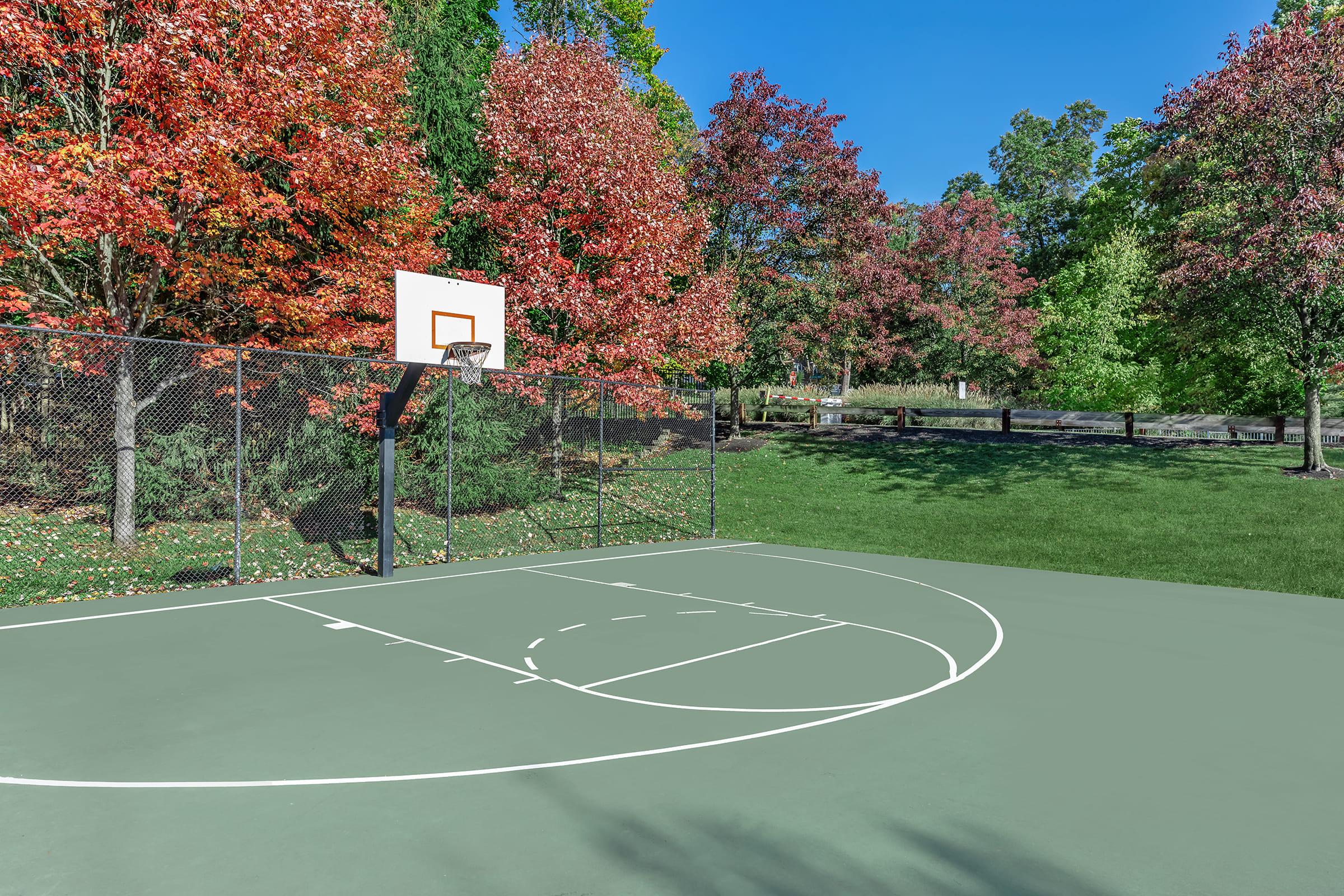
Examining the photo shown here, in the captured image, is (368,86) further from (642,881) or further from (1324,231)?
(1324,231)

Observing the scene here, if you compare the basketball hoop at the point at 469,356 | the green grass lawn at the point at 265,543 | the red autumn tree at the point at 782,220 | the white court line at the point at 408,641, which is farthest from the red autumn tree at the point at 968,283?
the white court line at the point at 408,641

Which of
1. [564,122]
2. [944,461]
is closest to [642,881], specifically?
[564,122]

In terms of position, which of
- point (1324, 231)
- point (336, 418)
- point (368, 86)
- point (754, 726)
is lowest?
point (754, 726)

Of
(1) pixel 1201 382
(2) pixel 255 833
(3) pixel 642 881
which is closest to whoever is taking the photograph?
(3) pixel 642 881

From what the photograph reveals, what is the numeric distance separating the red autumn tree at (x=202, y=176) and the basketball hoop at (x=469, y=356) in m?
2.76

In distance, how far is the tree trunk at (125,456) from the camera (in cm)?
1173

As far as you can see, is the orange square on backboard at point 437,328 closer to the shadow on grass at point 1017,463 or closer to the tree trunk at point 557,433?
the tree trunk at point 557,433

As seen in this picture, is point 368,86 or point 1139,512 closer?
point 368,86

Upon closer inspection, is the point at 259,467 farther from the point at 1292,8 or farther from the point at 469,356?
the point at 1292,8

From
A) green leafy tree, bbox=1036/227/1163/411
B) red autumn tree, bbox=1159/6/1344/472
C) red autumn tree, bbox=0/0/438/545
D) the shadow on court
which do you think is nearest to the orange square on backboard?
red autumn tree, bbox=0/0/438/545

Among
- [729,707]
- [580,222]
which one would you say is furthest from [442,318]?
[729,707]

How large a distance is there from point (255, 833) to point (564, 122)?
14.5m

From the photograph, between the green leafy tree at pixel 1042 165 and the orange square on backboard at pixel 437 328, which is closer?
the orange square on backboard at pixel 437 328

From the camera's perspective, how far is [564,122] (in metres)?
15.7
